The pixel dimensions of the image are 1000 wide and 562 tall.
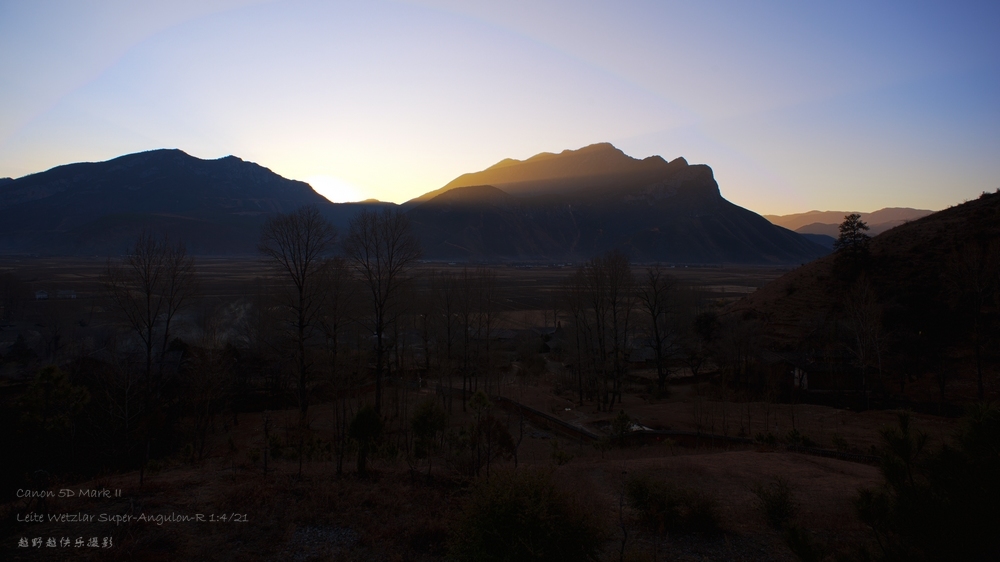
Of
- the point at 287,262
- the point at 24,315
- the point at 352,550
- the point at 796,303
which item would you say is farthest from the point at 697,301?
the point at 24,315

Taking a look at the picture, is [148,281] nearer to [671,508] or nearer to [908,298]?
[671,508]

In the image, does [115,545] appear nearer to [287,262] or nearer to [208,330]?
[287,262]

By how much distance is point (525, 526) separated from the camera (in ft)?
18.6

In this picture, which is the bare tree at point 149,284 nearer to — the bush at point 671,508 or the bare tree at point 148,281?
the bare tree at point 148,281

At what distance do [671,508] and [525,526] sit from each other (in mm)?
5567

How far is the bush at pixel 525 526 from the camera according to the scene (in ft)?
18.5

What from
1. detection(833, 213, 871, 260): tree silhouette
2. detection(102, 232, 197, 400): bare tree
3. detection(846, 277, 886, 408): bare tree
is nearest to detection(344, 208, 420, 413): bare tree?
detection(102, 232, 197, 400): bare tree

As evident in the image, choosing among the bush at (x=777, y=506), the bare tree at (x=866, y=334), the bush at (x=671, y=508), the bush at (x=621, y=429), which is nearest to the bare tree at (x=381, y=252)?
the bush at (x=621, y=429)

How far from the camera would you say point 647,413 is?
1091 inches

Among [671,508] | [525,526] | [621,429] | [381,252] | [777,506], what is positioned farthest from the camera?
[381,252]

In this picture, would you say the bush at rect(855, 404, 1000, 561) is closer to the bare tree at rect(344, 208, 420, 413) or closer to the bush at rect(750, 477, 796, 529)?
the bush at rect(750, 477, 796, 529)

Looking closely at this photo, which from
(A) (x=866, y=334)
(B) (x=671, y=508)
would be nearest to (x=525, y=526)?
(B) (x=671, y=508)

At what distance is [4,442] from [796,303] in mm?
51067

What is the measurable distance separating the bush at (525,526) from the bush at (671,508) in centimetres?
453
